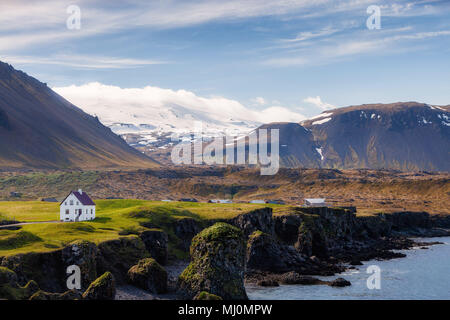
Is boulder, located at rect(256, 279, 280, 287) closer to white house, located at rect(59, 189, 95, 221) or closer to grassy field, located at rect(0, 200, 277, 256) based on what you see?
grassy field, located at rect(0, 200, 277, 256)

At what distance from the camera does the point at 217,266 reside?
64.4m

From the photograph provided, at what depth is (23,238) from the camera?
6562 centimetres

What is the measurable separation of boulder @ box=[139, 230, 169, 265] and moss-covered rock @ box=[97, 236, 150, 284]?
524cm

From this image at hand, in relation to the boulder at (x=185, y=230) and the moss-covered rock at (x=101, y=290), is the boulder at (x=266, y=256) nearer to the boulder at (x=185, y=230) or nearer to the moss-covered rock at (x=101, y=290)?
the boulder at (x=185, y=230)

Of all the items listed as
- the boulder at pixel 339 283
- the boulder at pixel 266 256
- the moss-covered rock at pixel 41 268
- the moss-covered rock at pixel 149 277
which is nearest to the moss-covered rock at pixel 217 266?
the moss-covered rock at pixel 149 277

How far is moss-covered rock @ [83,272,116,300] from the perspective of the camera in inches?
2191

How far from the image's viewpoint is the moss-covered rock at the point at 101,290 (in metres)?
55.7

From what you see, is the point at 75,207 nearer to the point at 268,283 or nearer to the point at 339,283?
the point at 268,283

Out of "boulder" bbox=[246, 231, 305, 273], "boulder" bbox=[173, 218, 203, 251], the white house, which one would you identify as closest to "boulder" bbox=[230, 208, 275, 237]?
"boulder" bbox=[246, 231, 305, 273]

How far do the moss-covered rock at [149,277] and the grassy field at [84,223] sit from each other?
326 inches

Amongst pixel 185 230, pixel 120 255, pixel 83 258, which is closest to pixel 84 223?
pixel 120 255

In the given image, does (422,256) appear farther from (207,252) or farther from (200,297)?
(200,297)
